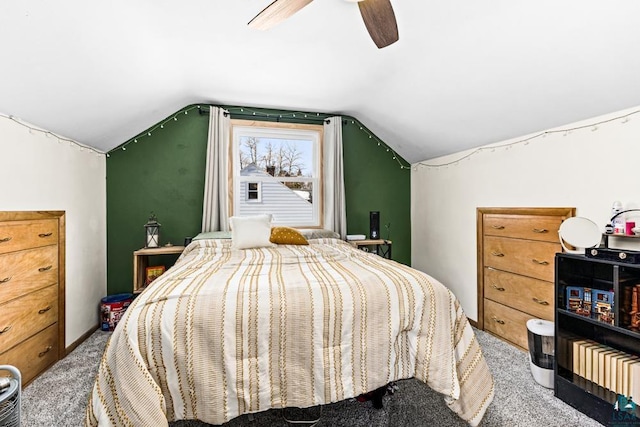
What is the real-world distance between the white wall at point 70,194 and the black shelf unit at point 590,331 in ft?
12.3

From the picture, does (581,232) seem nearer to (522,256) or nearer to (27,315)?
(522,256)

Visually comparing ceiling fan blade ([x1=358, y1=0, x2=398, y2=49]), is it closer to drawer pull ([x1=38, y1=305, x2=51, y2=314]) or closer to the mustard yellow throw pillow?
the mustard yellow throw pillow

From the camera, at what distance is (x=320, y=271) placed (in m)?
1.96

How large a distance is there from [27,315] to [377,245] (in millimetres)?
3465

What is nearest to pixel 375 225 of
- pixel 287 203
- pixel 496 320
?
pixel 287 203

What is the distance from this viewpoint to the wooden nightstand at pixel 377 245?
3.86 metres

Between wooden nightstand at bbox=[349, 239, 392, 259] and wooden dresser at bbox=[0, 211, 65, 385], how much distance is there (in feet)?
9.19

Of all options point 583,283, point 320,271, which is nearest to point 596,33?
point 583,283

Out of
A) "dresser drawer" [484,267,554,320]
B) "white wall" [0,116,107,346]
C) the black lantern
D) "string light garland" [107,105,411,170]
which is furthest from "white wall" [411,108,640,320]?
"white wall" [0,116,107,346]

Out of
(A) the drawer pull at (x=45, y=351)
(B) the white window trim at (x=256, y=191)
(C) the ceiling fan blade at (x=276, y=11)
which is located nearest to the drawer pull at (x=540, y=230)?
(C) the ceiling fan blade at (x=276, y=11)

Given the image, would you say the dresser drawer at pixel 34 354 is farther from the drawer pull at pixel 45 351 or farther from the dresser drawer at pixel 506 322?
the dresser drawer at pixel 506 322

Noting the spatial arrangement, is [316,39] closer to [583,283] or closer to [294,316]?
[294,316]

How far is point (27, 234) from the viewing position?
7.50ft

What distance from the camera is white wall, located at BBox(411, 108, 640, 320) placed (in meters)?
2.14
